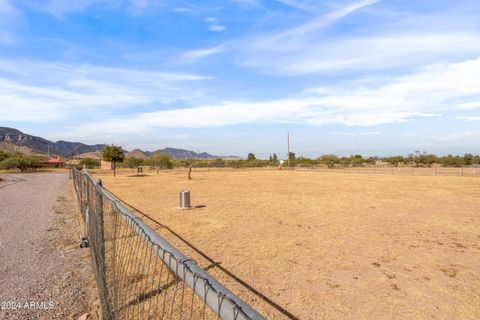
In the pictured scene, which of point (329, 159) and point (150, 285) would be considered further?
point (329, 159)

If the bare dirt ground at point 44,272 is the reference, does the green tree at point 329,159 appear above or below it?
above

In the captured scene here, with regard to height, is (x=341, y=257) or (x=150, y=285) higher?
(x=150, y=285)

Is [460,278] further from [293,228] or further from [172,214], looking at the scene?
[172,214]

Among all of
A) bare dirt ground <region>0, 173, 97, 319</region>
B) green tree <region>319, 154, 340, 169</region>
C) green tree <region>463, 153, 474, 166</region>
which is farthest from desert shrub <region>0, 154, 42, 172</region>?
green tree <region>463, 153, 474, 166</region>

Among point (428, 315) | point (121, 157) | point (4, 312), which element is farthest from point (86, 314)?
point (121, 157)

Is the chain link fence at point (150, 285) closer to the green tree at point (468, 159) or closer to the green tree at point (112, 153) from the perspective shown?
the green tree at point (112, 153)

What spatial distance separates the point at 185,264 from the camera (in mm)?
1459

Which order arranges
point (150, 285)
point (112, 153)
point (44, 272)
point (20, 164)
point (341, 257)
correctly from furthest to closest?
point (20, 164) < point (112, 153) < point (341, 257) < point (44, 272) < point (150, 285)

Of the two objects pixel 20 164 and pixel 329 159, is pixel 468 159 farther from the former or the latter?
pixel 20 164

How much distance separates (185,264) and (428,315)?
4686 millimetres

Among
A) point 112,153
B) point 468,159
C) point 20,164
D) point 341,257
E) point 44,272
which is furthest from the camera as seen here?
point 468,159

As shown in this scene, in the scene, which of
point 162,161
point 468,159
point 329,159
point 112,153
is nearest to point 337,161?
point 329,159

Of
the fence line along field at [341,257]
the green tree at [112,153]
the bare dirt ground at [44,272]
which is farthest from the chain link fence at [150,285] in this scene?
the green tree at [112,153]

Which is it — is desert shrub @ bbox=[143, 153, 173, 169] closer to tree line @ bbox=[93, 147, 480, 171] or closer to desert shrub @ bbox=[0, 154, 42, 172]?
tree line @ bbox=[93, 147, 480, 171]
